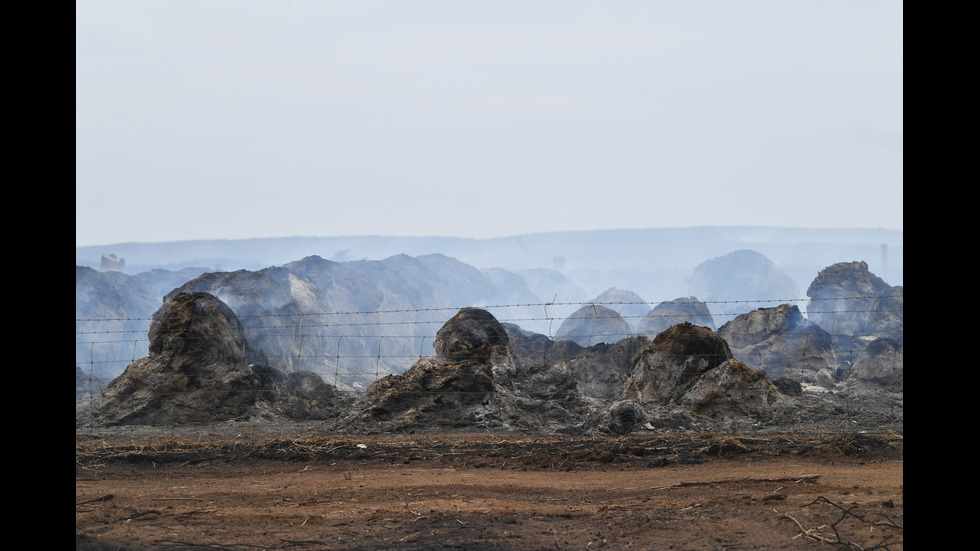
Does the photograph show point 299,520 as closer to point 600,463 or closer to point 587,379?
point 600,463

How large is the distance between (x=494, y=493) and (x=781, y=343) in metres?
18.8

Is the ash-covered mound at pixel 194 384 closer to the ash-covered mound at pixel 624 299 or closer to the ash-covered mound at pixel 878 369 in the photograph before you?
the ash-covered mound at pixel 878 369

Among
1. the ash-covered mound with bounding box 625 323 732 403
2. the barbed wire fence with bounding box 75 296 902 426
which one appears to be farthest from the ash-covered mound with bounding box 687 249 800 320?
the ash-covered mound with bounding box 625 323 732 403

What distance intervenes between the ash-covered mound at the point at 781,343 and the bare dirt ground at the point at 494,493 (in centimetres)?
1265

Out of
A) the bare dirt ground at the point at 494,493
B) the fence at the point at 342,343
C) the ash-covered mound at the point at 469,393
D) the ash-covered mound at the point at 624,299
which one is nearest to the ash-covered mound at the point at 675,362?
the ash-covered mound at the point at 469,393

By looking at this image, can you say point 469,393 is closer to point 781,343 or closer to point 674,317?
point 781,343

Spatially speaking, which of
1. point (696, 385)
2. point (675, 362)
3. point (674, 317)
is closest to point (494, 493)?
point (696, 385)

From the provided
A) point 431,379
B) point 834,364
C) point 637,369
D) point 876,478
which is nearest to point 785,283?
point 834,364

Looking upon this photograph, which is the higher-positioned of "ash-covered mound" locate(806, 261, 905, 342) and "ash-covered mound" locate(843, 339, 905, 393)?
"ash-covered mound" locate(806, 261, 905, 342)

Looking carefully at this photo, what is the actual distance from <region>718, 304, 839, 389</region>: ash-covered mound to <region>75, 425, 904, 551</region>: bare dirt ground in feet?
41.5

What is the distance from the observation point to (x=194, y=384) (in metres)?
15.4

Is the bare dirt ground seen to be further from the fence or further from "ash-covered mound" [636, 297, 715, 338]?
"ash-covered mound" [636, 297, 715, 338]

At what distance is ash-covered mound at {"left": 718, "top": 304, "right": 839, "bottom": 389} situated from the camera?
22922mm
